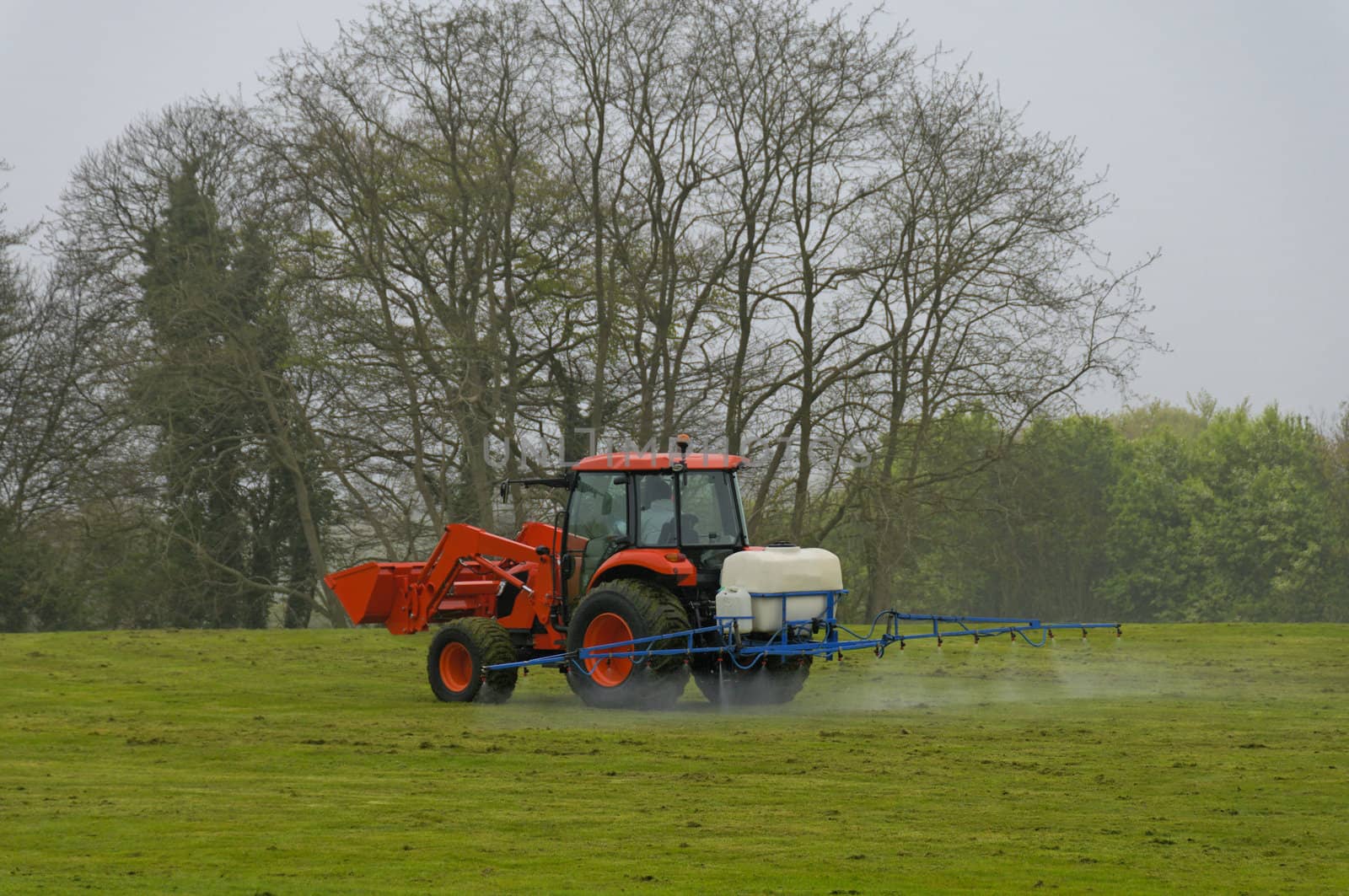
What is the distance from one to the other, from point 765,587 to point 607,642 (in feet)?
5.67

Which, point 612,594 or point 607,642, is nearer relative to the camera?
point 612,594

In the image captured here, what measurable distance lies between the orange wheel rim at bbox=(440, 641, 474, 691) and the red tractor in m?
0.01

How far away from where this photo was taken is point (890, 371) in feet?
88.8

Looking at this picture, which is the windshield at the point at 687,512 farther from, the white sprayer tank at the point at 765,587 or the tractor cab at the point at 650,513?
the white sprayer tank at the point at 765,587

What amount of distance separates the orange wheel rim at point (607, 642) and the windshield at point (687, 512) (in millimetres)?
804

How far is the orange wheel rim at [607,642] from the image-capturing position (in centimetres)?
1367

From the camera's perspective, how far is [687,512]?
14094 mm

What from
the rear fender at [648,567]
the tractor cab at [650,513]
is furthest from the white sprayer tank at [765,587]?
the tractor cab at [650,513]

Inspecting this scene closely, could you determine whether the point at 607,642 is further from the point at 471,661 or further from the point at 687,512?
the point at 471,661

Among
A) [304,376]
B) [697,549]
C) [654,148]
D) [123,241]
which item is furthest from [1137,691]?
[123,241]

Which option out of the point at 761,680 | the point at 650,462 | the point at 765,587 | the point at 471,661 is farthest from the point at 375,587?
the point at 765,587

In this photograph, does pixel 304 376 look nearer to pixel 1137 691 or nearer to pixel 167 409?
pixel 167 409

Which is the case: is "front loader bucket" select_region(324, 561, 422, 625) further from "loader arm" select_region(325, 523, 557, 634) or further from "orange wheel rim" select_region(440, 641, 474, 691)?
"orange wheel rim" select_region(440, 641, 474, 691)

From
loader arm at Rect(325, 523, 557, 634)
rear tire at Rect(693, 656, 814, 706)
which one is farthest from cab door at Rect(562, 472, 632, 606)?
rear tire at Rect(693, 656, 814, 706)
